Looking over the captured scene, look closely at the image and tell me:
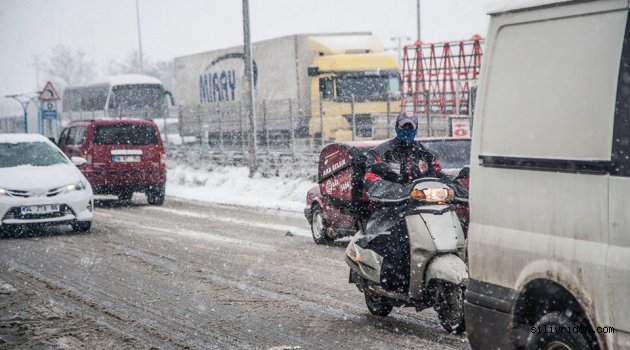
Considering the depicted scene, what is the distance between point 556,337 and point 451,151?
26.5 ft

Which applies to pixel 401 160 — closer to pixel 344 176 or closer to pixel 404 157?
pixel 404 157

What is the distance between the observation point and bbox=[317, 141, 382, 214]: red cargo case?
26.9 feet

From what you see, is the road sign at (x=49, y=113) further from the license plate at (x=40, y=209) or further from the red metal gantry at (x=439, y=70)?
the license plate at (x=40, y=209)

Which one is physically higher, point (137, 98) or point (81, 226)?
point (137, 98)

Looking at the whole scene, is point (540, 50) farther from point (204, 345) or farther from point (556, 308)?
point (204, 345)

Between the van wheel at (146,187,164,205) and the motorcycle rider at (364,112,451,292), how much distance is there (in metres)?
14.1

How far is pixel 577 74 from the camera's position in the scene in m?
4.55

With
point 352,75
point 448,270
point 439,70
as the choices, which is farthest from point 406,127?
point 439,70

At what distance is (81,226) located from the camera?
1556cm

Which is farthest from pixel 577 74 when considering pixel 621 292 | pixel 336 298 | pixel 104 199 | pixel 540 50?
pixel 104 199

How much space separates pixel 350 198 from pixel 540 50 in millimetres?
3574

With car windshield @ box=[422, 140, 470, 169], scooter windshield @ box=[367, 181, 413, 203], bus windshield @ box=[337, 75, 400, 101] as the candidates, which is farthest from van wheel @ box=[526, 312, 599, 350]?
bus windshield @ box=[337, 75, 400, 101]

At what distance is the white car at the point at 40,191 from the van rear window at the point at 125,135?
180 inches

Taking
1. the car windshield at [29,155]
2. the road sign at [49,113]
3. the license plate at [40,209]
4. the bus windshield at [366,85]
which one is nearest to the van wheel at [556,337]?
the license plate at [40,209]
